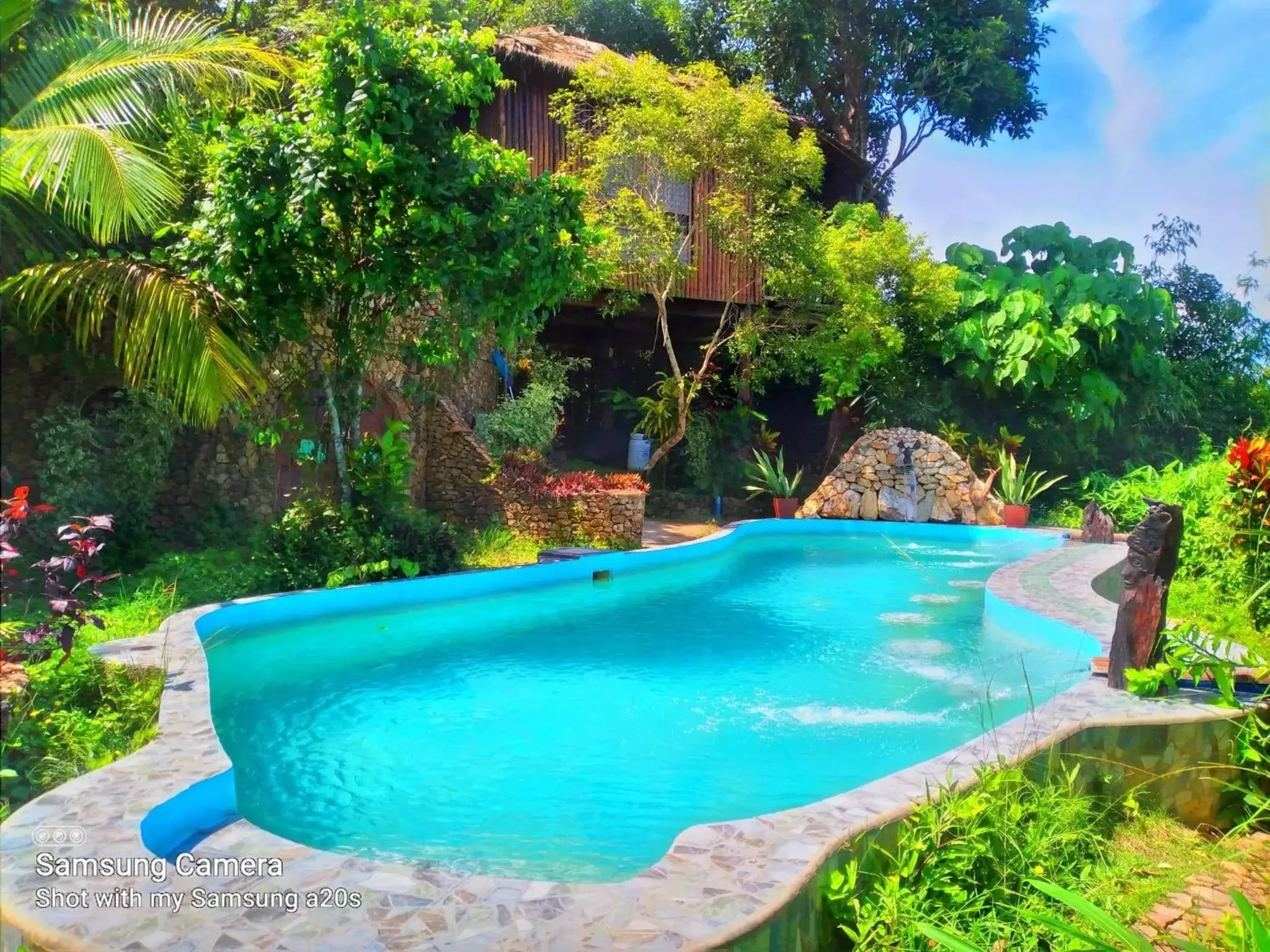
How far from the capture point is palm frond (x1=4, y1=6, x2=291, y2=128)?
6.75 metres

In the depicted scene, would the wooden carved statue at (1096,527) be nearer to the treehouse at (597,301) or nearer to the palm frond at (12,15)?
the treehouse at (597,301)

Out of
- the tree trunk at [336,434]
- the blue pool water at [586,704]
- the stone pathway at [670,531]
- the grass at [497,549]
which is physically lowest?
the blue pool water at [586,704]

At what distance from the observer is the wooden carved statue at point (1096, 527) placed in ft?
39.1

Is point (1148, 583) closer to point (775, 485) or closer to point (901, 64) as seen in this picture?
point (775, 485)

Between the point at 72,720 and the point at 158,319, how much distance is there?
12.0 ft

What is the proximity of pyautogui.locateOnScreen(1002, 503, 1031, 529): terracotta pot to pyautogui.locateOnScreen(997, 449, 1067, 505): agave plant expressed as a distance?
0.79 feet

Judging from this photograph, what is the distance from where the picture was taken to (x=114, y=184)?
249 inches

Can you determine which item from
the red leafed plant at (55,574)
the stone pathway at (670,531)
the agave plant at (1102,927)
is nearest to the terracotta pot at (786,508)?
the stone pathway at (670,531)

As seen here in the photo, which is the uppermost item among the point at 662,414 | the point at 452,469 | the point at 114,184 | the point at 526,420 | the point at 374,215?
the point at 374,215

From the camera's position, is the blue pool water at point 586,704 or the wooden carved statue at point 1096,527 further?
the wooden carved statue at point 1096,527

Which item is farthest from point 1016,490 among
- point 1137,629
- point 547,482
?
point 1137,629

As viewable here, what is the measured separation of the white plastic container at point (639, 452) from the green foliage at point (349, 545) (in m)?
5.85

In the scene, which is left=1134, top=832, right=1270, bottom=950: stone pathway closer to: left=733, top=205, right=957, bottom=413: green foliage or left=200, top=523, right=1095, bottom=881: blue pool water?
left=200, top=523, right=1095, bottom=881: blue pool water

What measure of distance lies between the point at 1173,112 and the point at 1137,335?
13.6 meters
